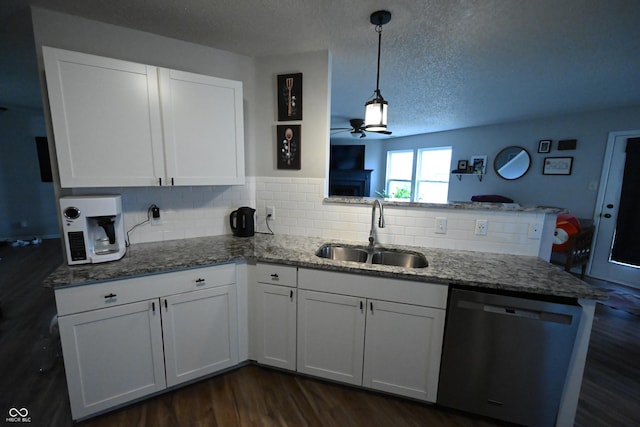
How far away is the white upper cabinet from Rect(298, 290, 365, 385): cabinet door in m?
1.09

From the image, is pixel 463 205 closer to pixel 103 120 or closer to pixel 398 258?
pixel 398 258

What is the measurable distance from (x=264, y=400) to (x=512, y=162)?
5.21m

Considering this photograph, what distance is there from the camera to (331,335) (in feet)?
5.62

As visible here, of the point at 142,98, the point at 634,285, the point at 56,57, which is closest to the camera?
the point at 56,57

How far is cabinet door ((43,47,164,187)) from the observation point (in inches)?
57.3

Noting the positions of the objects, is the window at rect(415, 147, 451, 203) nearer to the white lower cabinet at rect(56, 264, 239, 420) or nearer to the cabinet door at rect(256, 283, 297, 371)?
the cabinet door at rect(256, 283, 297, 371)

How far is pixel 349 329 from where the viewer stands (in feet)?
5.49

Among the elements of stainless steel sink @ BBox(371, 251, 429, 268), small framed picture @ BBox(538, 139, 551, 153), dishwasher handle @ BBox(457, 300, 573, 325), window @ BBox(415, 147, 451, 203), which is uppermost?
small framed picture @ BBox(538, 139, 551, 153)

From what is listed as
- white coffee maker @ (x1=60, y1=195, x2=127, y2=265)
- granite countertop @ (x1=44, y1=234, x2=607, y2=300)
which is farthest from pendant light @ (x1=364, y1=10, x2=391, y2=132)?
white coffee maker @ (x1=60, y1=195, x2=127, y2=265)

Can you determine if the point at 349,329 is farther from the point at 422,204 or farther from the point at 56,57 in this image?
the point at 56,57

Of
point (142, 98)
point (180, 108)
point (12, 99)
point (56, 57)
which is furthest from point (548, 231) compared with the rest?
point (12, 99)

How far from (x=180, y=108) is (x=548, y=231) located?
8.53 feet

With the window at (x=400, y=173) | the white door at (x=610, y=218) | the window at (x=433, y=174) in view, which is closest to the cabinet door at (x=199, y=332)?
the white door at (x=610, y=218)

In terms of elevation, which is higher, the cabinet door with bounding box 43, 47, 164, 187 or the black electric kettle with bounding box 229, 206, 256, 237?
the cabinet door with bounding box 43, 47, 164, 187
